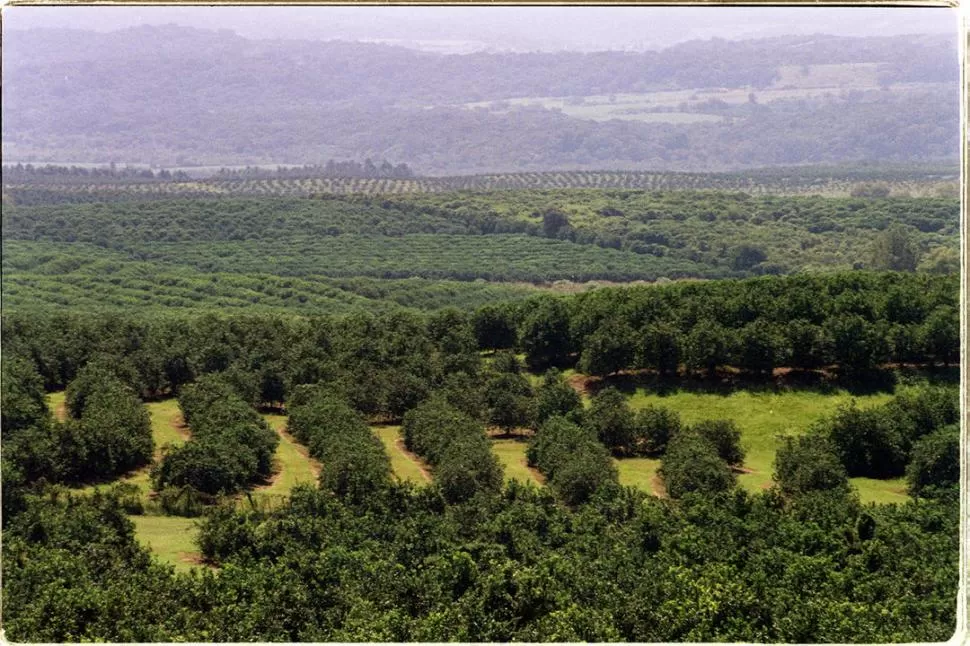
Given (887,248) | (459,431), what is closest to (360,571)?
(459,431)

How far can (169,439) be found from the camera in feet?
140

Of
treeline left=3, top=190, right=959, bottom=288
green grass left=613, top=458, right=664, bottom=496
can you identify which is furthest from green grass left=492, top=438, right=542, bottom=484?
treeline left=3, top=190, right=959, bottom=288

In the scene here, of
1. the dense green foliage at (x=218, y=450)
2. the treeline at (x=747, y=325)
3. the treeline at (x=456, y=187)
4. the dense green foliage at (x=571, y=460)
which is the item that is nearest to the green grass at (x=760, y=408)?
the treeline at (x=747, y=325)

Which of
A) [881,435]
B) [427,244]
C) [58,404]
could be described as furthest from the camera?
[427,244]

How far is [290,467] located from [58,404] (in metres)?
11.0

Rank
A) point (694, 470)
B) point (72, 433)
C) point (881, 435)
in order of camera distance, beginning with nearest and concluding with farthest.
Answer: point (72, 433)
point (694, 470)
point (881, 435)

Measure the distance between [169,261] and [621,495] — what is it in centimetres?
9446

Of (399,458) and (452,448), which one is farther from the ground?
(452,448)

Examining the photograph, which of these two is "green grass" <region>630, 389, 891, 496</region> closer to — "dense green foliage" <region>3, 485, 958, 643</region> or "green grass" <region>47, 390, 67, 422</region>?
"dense green foliage" <region>3, 485, 958, 643</region>

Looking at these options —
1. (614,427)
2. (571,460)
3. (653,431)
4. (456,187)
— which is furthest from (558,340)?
(456,187)

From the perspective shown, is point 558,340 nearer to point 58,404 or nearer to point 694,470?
point 694,470

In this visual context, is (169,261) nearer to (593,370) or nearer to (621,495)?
(593,370)

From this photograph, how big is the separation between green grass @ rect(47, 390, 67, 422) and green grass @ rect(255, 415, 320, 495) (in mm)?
8287

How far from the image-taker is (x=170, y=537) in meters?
33.3
